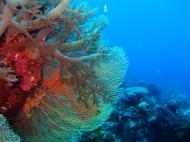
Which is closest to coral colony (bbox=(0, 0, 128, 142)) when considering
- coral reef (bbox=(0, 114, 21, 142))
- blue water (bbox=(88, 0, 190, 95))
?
coral reef (bbox=(0, 114, 21, 142))

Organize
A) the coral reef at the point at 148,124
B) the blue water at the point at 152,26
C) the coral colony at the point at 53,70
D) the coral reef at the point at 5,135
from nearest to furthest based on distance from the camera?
1. the coral reef at the point at 5,135
2. the coral colony at the point at 53,70
3. the coral reef at the point at 148,124
4. the blue water at the point at 152,26

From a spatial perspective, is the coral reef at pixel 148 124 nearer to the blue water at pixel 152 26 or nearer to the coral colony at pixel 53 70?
the coral colony at pixel 53 70

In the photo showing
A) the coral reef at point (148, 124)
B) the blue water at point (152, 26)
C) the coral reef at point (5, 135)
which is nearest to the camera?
the coral reef at point (5, 135)

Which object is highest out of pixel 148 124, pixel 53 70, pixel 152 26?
pixel 152 26

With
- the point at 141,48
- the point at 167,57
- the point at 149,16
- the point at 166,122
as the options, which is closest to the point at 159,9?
the point at 149,16

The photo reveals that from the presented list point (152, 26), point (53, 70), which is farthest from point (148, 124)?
point (152, 26)

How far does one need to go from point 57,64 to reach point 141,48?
121321mm

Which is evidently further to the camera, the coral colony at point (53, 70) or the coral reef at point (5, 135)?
the coral colony at point (53, 70)

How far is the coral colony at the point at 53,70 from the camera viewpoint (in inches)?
124

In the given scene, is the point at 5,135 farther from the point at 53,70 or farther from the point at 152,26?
the point at 152,26

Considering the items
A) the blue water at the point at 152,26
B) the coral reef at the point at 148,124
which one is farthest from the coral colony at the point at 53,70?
the blue water at the point at 152,26

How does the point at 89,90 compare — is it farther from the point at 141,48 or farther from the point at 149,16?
the point at 149,16

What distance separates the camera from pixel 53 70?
3.91 meters

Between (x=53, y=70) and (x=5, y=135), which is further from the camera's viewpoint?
(x=53, y=70)
